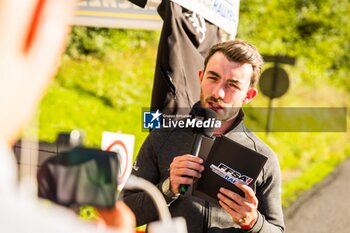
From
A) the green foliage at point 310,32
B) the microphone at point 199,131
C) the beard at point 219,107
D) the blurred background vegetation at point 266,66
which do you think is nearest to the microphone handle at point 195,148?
the microphone at point 199,131

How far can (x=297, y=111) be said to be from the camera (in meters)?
11.9

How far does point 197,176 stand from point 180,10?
5.44 ft

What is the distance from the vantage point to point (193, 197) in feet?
7.45

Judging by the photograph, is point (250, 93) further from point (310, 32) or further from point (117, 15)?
point (310, 32)

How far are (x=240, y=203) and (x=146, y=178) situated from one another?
0.51m

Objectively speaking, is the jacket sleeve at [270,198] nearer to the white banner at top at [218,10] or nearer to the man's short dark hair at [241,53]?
the man's short dark hair at [241,53]

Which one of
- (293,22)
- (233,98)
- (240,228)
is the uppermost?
(293,22)

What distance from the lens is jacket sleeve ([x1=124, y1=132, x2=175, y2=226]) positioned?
2.21 meters

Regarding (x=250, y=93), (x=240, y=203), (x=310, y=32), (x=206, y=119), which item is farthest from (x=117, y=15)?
(x=310, y=32)

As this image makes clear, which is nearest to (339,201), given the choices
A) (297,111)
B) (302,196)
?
(302,196)

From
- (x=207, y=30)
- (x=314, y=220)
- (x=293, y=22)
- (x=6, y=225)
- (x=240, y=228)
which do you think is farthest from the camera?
(x=293, y=22)

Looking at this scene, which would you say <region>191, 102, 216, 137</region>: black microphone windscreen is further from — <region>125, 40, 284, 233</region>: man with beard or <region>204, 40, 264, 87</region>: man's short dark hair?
<region>204, 40, 264, 87</region>: man's short dark hair

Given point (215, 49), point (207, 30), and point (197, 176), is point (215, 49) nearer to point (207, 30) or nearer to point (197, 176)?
point (197, 176)

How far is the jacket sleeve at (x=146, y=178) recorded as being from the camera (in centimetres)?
221
